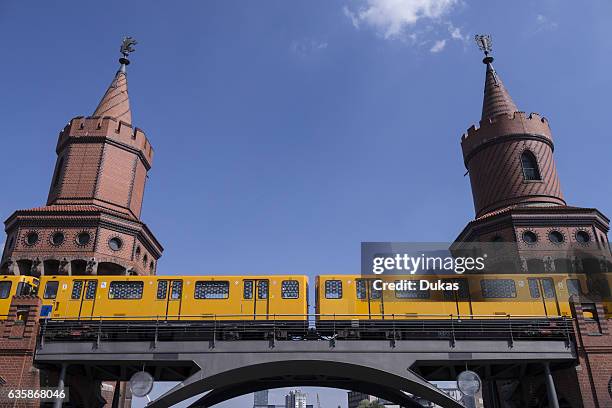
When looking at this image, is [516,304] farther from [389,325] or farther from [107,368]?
[107,368]

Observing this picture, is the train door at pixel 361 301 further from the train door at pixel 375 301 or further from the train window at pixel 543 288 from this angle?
the train window at pixel 543 288

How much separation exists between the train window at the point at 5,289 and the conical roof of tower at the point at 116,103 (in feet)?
54.7

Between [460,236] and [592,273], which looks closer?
[592,273]

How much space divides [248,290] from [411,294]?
7.85 m

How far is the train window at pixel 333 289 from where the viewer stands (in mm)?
24625

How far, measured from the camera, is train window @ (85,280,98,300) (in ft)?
81.6

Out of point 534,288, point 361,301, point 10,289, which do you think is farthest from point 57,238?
point 534,288

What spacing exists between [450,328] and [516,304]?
4.27 m

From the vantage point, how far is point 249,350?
71.3ft

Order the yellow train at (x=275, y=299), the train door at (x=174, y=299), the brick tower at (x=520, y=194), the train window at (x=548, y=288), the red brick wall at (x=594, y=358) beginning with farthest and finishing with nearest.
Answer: the brick tower at (x=520, y=194) → the train window at (x=548, y=288) → the train door at (x=174, y=299) → the yellow train at (x=275, y=299) → the red brick wall at (x=594, y=358)

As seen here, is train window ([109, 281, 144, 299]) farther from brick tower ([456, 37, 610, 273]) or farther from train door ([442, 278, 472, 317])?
brick tower ([456, 37, 610, 273])

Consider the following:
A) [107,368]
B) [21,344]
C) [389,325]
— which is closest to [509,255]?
[389,325]

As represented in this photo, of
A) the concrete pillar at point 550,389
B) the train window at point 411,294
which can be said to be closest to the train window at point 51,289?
the train window at point 411,294

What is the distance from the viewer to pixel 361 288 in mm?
24859
